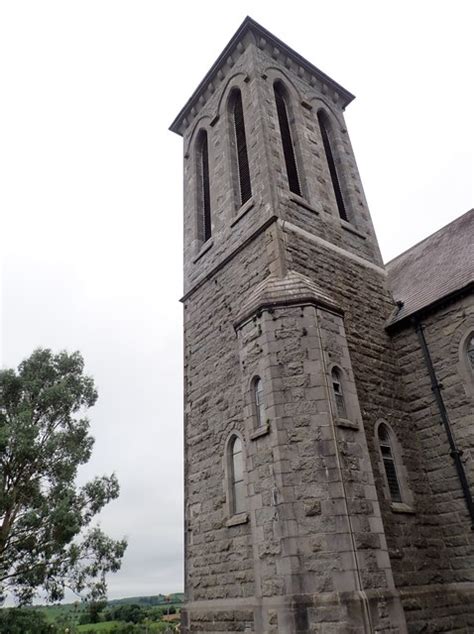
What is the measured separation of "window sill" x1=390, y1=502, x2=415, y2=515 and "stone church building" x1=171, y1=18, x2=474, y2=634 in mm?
30

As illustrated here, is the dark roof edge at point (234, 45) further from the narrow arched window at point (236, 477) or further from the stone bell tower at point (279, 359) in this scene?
the narrow arched window at point (236, 477)

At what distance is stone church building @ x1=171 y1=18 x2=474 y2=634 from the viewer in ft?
20.6

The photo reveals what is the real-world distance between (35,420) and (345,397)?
13.0 m

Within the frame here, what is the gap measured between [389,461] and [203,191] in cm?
1038

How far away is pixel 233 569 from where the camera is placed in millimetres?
7828

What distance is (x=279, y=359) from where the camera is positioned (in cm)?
762

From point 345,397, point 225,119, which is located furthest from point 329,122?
point 345,397

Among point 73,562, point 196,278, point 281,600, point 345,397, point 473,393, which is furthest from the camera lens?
point 73,562

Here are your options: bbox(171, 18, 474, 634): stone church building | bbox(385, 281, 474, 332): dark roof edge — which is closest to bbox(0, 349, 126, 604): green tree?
bbox(171, 18, 474, 634): stone church building

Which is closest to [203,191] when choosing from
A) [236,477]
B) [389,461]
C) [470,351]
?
[470,351]

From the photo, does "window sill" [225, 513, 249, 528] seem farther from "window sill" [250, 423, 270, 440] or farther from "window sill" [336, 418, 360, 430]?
"window sill" [336, 418, 360, 430]

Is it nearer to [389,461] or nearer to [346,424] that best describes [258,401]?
[346,424]

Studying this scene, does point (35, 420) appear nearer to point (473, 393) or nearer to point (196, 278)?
point (196, 278)

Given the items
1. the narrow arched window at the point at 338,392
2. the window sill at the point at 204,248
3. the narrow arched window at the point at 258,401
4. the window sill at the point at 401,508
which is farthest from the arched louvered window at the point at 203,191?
the window sill at the point at 401,508
